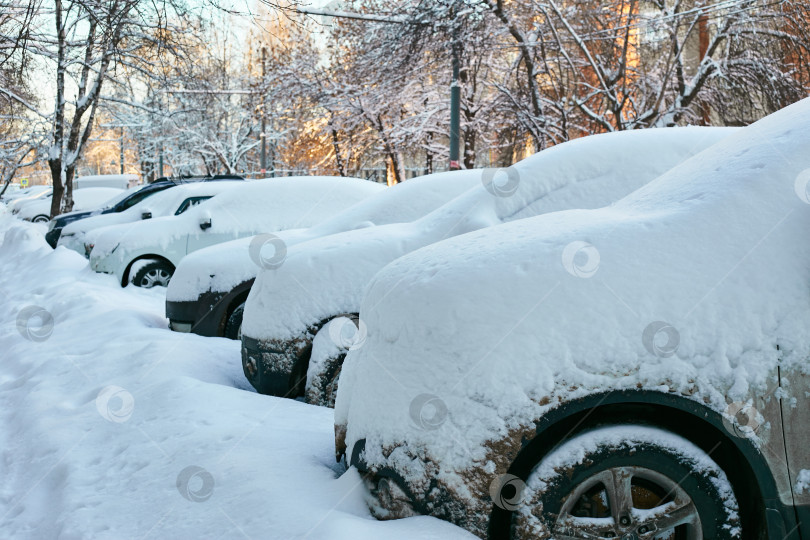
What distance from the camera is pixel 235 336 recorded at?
5988mm

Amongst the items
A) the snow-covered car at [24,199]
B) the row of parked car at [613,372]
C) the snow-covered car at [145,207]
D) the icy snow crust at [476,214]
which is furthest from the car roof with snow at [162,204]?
the snow-covered car at [24,199]

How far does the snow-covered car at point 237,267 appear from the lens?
5828mm

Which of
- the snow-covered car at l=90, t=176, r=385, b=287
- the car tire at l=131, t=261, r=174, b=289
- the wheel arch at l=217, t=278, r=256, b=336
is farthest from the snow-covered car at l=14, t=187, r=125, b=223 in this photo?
the wheel arch at l=217, t=278, r=256, b=336

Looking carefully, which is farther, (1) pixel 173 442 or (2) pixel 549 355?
(1) pixel 173 442

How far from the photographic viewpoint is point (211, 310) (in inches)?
234

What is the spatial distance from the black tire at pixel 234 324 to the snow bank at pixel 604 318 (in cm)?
366

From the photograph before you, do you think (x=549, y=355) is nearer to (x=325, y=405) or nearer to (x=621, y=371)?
(x=621, y=371)

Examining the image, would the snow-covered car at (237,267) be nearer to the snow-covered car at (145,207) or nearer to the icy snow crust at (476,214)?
the icy snow crust at (476,214)

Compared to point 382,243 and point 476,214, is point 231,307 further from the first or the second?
point 476,214

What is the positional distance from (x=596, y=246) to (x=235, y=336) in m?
4.24

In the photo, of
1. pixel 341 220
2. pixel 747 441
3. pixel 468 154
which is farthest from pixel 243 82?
pixel 747 441

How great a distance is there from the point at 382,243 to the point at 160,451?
1797 mm

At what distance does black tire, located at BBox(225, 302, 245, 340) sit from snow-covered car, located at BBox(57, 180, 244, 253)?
539 centimetres

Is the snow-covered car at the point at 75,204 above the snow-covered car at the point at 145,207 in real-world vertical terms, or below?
above
